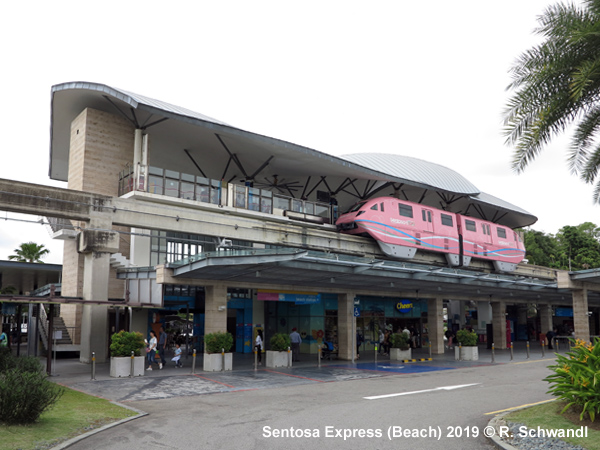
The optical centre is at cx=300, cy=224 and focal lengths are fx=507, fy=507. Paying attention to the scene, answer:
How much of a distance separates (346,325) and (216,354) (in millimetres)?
9046

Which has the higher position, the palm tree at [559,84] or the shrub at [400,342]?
the palm tree at [559,84]

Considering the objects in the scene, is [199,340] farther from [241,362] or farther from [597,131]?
[597,131]

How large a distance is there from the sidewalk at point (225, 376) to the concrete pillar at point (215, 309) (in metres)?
1.99

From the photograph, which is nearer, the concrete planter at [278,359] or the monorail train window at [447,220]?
the concrete planter at [278,359]

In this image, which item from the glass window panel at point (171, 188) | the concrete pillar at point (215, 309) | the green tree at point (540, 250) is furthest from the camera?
the green tree at point (540, 250)

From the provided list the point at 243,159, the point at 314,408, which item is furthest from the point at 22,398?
the point at 243,159

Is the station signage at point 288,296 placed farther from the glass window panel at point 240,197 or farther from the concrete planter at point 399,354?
the glass window panel at point 240,197

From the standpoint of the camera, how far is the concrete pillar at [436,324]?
1313 inches

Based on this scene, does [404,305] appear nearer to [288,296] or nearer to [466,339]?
[466,339]

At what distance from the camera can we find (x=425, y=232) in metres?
37.9

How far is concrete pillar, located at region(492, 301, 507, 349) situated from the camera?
39.1m

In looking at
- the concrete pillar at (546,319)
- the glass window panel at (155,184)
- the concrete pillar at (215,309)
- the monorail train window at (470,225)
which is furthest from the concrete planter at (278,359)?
the concrete pillar at (546,319)

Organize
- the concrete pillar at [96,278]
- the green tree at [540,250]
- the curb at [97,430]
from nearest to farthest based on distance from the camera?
the curb at [97,430]
the concrete pillar at [96,278]
the green tree at [540,250]

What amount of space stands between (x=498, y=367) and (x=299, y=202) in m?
17.5
